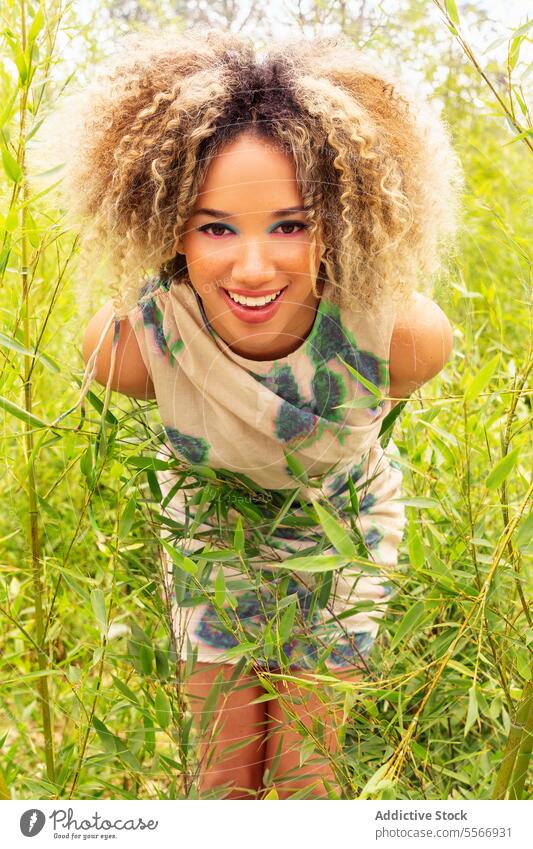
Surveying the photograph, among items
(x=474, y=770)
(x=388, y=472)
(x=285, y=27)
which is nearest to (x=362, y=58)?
(x=285, y=27)

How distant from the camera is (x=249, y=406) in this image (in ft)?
3.05

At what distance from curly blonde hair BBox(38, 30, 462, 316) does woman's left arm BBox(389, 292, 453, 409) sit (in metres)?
0.08

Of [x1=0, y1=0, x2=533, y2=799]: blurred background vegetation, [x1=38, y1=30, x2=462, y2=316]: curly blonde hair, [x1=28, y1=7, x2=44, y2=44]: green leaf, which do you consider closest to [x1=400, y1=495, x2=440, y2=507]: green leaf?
[x1=0, y1=0, x2=533, y2=799]: blurred background vegetation

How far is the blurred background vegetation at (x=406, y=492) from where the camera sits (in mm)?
826

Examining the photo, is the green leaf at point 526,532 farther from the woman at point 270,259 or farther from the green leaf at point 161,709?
the green leaf at point 161,709

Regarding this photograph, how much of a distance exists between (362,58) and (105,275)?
0.33 m

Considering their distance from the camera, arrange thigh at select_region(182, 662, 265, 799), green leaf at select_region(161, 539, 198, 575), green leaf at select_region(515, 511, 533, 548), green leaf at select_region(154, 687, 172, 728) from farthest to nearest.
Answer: thigh at select_region(182, 662, 265, 799)
green leaf at select_region(154, 687, 172, 728)
green leaf at select_region(161, 539, 198, 575)
green leaf at select_region(515, 511, 533, 548)

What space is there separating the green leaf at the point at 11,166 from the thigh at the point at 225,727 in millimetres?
593

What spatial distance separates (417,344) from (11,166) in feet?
1.52

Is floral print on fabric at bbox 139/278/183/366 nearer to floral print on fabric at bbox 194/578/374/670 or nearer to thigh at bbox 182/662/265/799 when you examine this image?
floral print on fabric at bbox 194/578/374/670

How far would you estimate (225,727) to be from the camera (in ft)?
3.75

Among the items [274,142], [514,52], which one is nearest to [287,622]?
[274,142]

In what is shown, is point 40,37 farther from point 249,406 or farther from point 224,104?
point 249,406

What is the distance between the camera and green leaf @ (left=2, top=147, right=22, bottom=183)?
2.62 feet
